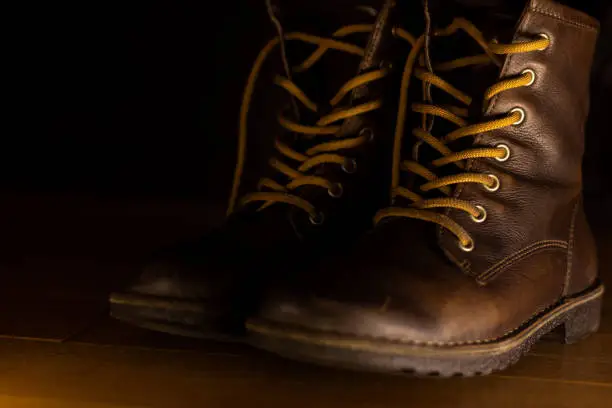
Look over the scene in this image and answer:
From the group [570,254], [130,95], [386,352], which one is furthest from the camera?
[130,95]

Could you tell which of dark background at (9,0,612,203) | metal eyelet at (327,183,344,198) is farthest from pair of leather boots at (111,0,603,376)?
dark background at (9,0,612,203)

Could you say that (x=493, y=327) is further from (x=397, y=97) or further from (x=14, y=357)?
(x=14, y=357)

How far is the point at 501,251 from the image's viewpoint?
0.73 meters

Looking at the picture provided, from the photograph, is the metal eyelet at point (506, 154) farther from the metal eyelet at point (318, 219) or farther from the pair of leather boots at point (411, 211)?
the metal eyelet at point (318, 219)

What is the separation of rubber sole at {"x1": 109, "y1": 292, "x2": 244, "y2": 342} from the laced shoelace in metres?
0.17

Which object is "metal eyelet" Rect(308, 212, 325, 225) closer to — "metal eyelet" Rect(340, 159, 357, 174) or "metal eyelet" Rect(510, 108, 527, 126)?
"metal eyelet" Rect(340, 159, 357, 174)

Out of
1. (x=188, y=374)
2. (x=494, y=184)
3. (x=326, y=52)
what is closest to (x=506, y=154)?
(x=494, y=184)

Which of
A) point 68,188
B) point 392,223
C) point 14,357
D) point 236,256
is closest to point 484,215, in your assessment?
point 392,223

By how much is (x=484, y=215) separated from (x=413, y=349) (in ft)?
0.48

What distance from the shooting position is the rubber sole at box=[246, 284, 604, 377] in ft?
2.14

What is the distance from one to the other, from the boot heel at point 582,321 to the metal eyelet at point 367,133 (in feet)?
0.84

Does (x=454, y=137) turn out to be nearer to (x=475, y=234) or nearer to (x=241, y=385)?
(x=475, y=234)

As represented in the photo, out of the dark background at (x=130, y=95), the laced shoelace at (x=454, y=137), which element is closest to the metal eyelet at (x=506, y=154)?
the laced shoelace at (x=454, y=137)

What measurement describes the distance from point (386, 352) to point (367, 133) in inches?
9.9
